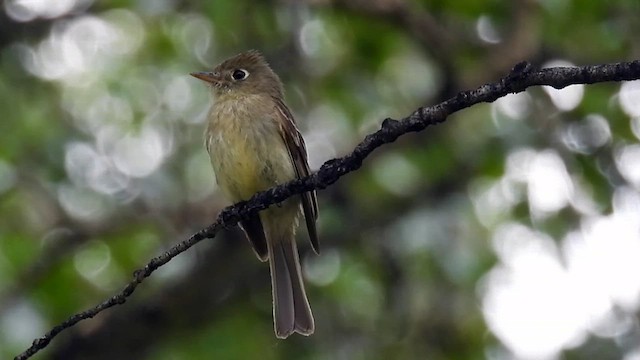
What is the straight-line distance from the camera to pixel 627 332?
23.8 ft

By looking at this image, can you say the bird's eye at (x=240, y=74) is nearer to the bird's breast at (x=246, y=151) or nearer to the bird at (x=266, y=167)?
the bird at (x=266, y=167)

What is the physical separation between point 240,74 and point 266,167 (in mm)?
1006

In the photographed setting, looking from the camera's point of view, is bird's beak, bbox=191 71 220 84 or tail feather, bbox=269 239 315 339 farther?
bird's beak, bbox=191 71 220 84

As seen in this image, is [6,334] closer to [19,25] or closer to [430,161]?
[19,25]

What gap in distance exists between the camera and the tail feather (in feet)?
16.9

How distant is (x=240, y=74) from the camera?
602cm

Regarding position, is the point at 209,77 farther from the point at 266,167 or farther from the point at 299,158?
the point at 266,167

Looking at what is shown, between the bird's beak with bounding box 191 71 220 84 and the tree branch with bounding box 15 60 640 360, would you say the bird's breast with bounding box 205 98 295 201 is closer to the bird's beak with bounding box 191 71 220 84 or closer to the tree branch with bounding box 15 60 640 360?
the bird's beak with bounding box 191 71 220 84

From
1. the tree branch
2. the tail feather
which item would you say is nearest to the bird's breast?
the tail feather

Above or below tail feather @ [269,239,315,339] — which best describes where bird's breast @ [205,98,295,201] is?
above

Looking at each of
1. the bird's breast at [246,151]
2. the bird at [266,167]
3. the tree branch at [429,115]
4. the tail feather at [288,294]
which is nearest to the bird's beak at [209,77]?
the bird at [266,167]

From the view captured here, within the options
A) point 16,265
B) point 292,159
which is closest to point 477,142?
point 292,159

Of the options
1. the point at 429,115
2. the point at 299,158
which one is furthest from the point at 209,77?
the point at 429,115

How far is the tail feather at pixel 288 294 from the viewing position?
5164 millimetres
